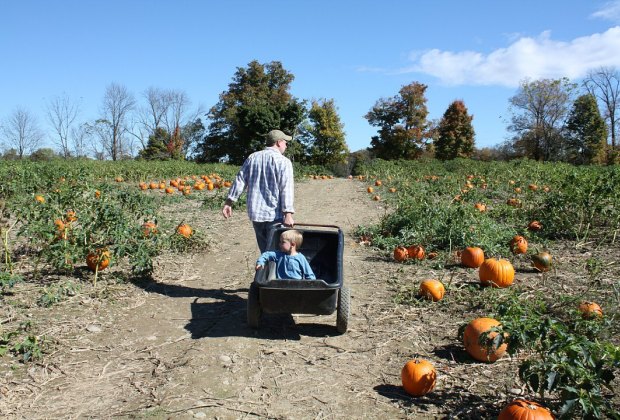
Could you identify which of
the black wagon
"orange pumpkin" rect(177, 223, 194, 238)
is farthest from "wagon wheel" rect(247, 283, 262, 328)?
"orange pumpkin" rect(177, 223, 194, 238)

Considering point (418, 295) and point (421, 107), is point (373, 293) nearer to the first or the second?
point (418, 295)

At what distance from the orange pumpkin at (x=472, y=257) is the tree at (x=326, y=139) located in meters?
45.3

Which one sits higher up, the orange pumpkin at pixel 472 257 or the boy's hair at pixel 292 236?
the boy's hair at pixel 292 236

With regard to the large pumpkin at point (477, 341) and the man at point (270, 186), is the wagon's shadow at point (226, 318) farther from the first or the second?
the large pumpkin at point (477, 341)

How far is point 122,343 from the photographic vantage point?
4.34 meters

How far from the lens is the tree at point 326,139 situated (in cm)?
5153

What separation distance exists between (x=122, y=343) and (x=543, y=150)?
57.9 metres

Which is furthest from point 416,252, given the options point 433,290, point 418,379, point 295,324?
point 418,379

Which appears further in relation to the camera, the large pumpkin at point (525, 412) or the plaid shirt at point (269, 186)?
the plaid shirt at point (269, 186)

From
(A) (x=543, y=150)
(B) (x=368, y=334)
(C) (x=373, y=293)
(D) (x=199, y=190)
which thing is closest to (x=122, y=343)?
(B) (x=368, y=334)

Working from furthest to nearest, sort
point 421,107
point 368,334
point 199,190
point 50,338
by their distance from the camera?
1. point 421,107
2. point 199,190
3. point 368,334
4. point 50,338

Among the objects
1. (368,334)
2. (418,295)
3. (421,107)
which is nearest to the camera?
(368,334)

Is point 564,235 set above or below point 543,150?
below

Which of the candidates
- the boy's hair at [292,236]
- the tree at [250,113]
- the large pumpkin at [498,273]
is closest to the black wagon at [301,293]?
the boy's hair at [292,236]
